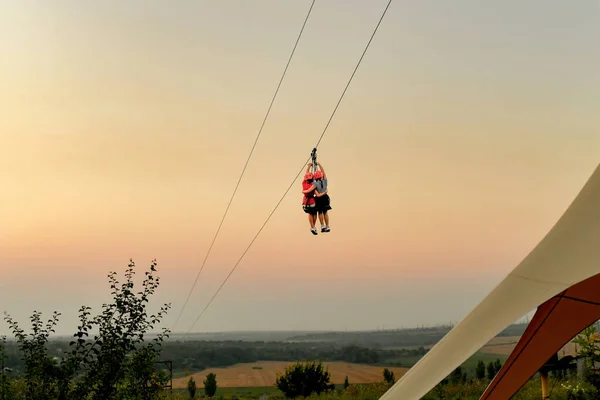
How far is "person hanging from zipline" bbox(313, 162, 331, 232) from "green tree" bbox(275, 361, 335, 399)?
26.6 feet

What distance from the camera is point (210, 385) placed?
15.6 m

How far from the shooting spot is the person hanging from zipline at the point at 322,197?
721cm

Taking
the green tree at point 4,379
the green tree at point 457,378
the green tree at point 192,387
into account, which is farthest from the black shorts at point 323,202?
the green tree at point 457,378

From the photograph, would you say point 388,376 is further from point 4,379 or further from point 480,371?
point 4,379

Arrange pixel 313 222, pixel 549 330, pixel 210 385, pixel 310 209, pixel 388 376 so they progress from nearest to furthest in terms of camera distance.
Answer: pixel 549 330 → pixel 310 209 → pixel 313 222 → pixel 210 385 → pixel 388 376

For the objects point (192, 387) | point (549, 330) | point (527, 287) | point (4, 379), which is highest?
point (527, 287)

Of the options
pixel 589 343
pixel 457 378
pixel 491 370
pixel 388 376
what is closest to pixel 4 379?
pixel 589 343

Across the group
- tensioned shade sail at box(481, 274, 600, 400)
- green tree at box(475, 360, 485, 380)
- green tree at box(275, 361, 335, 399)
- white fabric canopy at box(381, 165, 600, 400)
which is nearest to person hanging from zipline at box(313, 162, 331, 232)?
tensioned shade sail at box(481, 274, 600, 400)

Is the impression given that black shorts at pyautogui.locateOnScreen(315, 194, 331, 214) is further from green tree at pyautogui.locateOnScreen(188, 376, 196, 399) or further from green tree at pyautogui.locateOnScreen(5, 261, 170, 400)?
green tree at pyautogui.locateOnScreen(188, 376, 196, 399)

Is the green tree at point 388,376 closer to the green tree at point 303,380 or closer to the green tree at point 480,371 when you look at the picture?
the green tree at point 303,380

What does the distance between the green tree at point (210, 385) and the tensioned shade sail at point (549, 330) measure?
9.79 meters

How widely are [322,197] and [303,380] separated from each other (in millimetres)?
8483

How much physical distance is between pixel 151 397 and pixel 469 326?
5.52m

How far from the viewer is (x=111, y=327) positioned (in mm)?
7898
